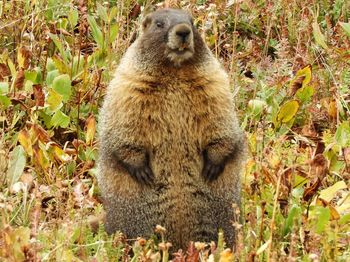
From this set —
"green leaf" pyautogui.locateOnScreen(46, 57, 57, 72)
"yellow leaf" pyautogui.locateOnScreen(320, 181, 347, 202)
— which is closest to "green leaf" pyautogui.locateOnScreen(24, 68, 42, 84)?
"green leaf" pyautogui.locateOnScreen(46, 57, 57, 72)

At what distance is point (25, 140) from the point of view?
18.9 feet

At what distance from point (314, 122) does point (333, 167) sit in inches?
46.2

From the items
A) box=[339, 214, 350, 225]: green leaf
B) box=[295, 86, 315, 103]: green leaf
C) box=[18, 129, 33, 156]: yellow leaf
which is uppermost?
box=[295, 86, 315, 103]: green leaf

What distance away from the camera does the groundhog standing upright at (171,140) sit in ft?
16.4

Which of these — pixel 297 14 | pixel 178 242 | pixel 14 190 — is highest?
pixel 297 14

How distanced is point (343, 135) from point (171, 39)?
1420 mm

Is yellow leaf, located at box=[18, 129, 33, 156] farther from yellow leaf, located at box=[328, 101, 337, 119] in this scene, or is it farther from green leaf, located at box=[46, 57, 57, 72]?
yellow leaf, located at box=[328, 101, 337, 119]

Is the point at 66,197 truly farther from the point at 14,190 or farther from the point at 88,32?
the point at 88,32

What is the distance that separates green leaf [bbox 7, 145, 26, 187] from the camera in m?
5.30

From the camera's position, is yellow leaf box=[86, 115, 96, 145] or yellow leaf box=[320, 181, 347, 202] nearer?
yellow leaf box=[320, 181, 347, 202]

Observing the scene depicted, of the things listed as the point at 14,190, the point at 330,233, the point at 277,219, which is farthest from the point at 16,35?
the point at 330,233

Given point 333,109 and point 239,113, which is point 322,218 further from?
point 239,113

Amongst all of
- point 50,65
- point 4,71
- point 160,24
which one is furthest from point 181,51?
point 4,71

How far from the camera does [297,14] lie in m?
8.25
